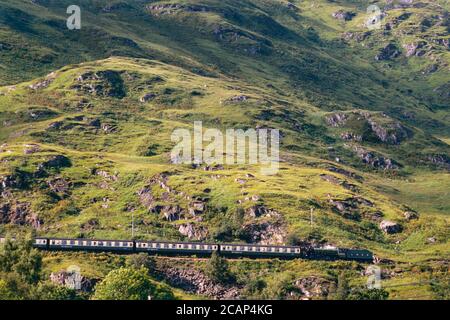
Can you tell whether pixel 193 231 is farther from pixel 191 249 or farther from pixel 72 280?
pixel 72 280

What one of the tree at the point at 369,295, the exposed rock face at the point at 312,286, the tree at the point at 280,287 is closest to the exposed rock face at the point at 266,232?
the exposed rock face at the point at 312,286

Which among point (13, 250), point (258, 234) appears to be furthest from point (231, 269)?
point (13, 250)

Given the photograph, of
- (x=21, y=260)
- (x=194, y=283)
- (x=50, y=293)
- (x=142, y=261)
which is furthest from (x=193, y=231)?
(x=50, y=293)

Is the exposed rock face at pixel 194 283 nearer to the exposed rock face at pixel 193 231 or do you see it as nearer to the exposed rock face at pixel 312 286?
the exposed rock face at pixel 312 286

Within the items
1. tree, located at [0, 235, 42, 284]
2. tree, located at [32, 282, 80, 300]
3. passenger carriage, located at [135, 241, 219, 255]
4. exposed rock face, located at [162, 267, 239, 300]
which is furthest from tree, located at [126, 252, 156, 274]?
tree, located at [0, 235, 42, 284]
